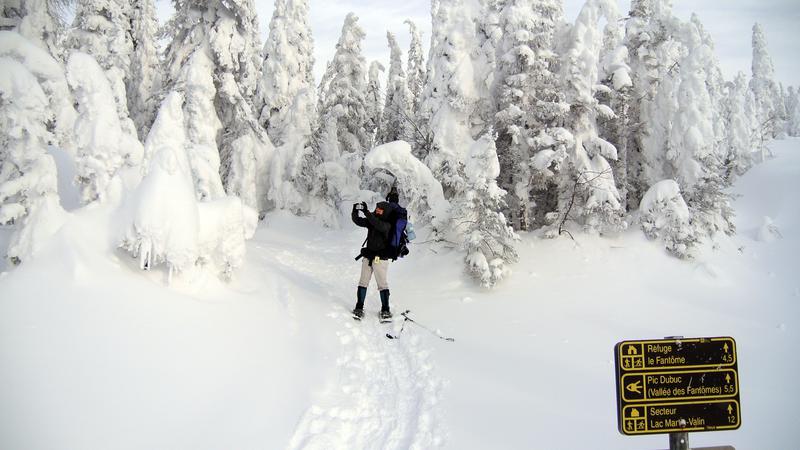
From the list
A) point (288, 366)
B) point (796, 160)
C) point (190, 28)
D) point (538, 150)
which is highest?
point (190, 28)

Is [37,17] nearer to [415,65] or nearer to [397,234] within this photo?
[397,234]

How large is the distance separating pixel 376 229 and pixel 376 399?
3722 millimetres

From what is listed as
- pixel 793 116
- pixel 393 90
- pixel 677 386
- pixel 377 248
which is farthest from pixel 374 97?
pixel 793 116

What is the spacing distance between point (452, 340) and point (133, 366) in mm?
4784

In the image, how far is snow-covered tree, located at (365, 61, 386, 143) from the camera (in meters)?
29.6

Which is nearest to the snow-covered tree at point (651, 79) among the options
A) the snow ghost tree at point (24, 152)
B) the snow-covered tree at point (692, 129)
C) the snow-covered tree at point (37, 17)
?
the snow-covered tree at point (692, 129)

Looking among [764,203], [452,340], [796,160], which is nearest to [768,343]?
[452,340]

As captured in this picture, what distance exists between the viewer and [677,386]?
2928 millimetres

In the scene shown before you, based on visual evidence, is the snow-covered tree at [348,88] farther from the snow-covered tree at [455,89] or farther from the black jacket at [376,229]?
the black jacket at [376,229]

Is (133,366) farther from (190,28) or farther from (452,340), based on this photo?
(190,28)

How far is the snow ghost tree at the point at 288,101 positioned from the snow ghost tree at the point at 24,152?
14660 millimetres

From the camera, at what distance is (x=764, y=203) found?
52.8 feet

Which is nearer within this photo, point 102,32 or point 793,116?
point 102,32

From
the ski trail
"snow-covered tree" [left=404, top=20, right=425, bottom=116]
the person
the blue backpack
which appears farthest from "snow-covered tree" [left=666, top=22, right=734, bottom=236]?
"snow-covered tree" [left=404, top=20, right=425, bottom=116]
